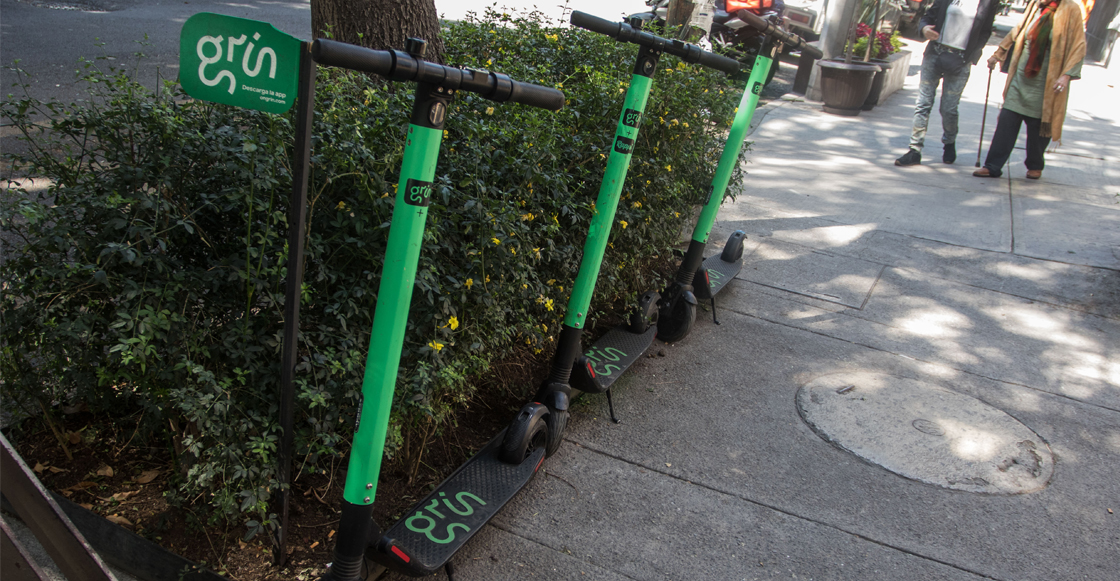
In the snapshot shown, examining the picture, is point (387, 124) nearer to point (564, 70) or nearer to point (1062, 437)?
point (564, 70)

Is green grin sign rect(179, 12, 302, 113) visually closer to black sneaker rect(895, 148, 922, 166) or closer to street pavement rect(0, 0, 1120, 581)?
street pavement rect(0, 0, 1120, 581)

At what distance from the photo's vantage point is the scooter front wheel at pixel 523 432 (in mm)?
2949

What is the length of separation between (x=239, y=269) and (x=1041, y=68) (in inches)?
291

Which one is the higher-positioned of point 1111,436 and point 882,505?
point 1111,436

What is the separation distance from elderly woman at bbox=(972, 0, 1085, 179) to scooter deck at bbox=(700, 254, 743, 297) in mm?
3955

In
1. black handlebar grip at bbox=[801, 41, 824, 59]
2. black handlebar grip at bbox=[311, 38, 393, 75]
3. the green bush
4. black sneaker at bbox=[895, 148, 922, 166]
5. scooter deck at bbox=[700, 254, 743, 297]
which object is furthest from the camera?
black handlebar grip at bbox=[801, 41, 824, 59]

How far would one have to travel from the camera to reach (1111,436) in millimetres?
3836

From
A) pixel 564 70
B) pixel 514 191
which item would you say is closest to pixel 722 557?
pixel 514 191

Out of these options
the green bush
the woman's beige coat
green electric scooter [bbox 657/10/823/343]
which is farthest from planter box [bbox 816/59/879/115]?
the green bush

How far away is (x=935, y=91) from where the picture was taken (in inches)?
317

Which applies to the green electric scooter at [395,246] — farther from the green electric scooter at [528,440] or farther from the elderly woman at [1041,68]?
the elderly woman at [1041,68]

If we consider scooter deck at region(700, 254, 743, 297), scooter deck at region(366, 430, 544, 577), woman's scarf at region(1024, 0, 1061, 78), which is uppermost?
woman's scarf at region(1024, 0, 1061, 78)

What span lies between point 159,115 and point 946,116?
26.4ft

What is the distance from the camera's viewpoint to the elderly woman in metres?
6.89
